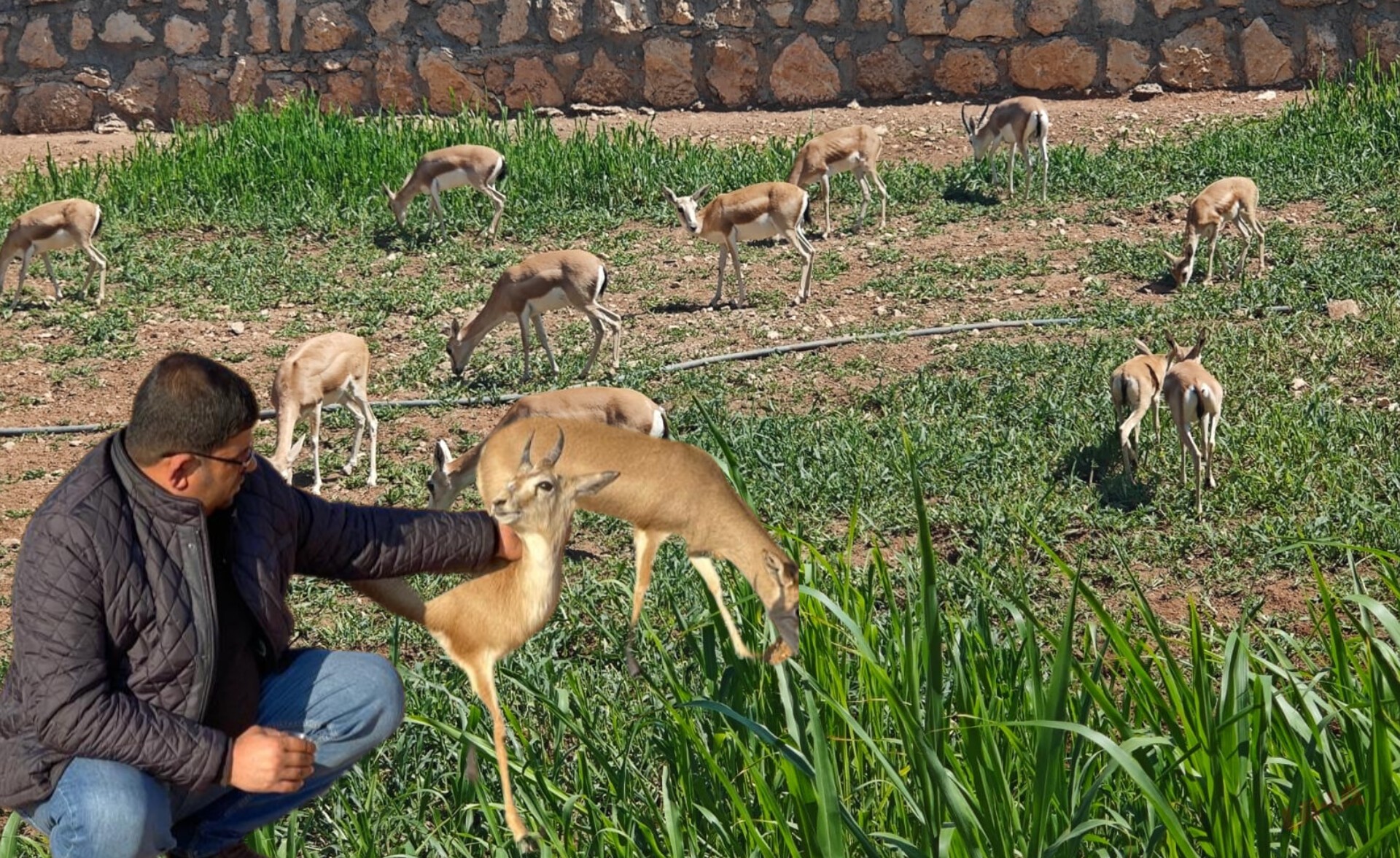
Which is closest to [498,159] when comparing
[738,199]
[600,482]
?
[738,199]

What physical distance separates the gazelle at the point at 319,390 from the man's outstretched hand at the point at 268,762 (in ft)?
14.9

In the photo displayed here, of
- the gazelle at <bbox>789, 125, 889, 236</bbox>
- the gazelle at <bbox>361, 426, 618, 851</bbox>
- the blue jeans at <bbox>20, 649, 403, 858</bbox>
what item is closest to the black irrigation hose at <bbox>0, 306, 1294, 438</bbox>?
the gazelle at <bbox>789, 125, 889, 236</bbox>

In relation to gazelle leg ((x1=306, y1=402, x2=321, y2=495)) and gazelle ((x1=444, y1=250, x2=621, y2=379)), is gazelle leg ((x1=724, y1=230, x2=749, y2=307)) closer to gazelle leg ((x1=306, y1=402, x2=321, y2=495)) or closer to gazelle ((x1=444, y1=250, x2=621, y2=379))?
gazelle ((x1=444, y1=250, x2=621, y2=379))

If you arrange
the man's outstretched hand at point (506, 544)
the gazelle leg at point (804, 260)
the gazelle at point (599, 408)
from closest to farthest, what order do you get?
the man's outstretched hand at point (506, 544) → the gazelle at point (599, 408) → the gazelle leg at point (804, 260)

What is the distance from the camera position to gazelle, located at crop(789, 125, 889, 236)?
1100cm

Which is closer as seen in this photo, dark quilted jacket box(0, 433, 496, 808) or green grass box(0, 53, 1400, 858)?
dark quilted jacket box(0, 433, 496, 808)

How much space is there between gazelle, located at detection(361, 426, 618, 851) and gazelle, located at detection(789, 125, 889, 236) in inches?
350

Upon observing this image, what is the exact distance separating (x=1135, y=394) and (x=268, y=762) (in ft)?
15.0

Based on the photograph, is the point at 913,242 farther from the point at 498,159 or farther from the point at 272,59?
the point at 272,59

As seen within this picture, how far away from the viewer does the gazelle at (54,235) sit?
10078 mm

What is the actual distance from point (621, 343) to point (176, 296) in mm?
2848

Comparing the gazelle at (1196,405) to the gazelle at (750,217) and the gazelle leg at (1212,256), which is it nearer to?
the gazelle leg at (1212,256)

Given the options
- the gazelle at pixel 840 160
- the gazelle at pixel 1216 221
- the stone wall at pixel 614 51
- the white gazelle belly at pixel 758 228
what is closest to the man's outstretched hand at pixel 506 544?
the gazelle at pixel 1216 221

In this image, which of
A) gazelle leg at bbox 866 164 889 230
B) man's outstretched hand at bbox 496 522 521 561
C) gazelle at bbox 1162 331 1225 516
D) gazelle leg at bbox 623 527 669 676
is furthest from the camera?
gazelle leg at bbox 866 164 889 230
